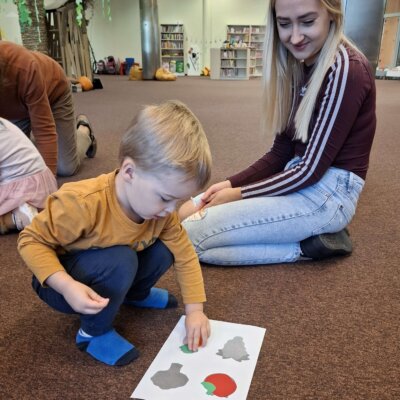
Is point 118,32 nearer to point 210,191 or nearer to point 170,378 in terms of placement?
point 210,191

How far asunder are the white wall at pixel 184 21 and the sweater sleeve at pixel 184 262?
31.3 feet

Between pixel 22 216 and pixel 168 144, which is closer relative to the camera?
pixel 168 144

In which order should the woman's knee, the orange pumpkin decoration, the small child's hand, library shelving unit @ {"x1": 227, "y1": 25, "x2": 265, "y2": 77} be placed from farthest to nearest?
library shelving unit @ {"x1": 227, "y1": 25, "x2": 265, "y2": 77} < the orange pumpkin decoration < the woman's knee < the small child's hand

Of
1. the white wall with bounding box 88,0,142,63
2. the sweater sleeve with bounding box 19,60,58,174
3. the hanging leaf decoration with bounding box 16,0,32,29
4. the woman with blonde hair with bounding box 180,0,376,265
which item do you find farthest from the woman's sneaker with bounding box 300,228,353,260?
the white wall with bounding box 88,0,142,63

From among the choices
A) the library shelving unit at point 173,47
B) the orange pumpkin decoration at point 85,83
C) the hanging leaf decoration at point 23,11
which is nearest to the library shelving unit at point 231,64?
the library shelving unit at point 173,47

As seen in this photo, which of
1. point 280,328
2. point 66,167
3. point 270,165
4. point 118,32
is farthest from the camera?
point 118,32

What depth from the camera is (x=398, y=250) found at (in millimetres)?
1348

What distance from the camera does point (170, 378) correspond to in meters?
0.80

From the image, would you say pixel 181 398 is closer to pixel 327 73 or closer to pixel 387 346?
pixel 387 346

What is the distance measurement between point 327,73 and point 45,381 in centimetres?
100

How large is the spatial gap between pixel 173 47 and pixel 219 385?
395 inches

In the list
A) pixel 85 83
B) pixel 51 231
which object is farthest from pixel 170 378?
pixel 85 83

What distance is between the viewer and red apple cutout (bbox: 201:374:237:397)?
0.77 meters

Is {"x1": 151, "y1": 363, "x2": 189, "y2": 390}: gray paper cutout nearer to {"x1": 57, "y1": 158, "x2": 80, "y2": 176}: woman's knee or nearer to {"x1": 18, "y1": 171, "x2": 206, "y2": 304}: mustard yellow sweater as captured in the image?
{"x1": 18, "y1": 171, "x2": 206, "y2": 304}: mustard yellow sweater
